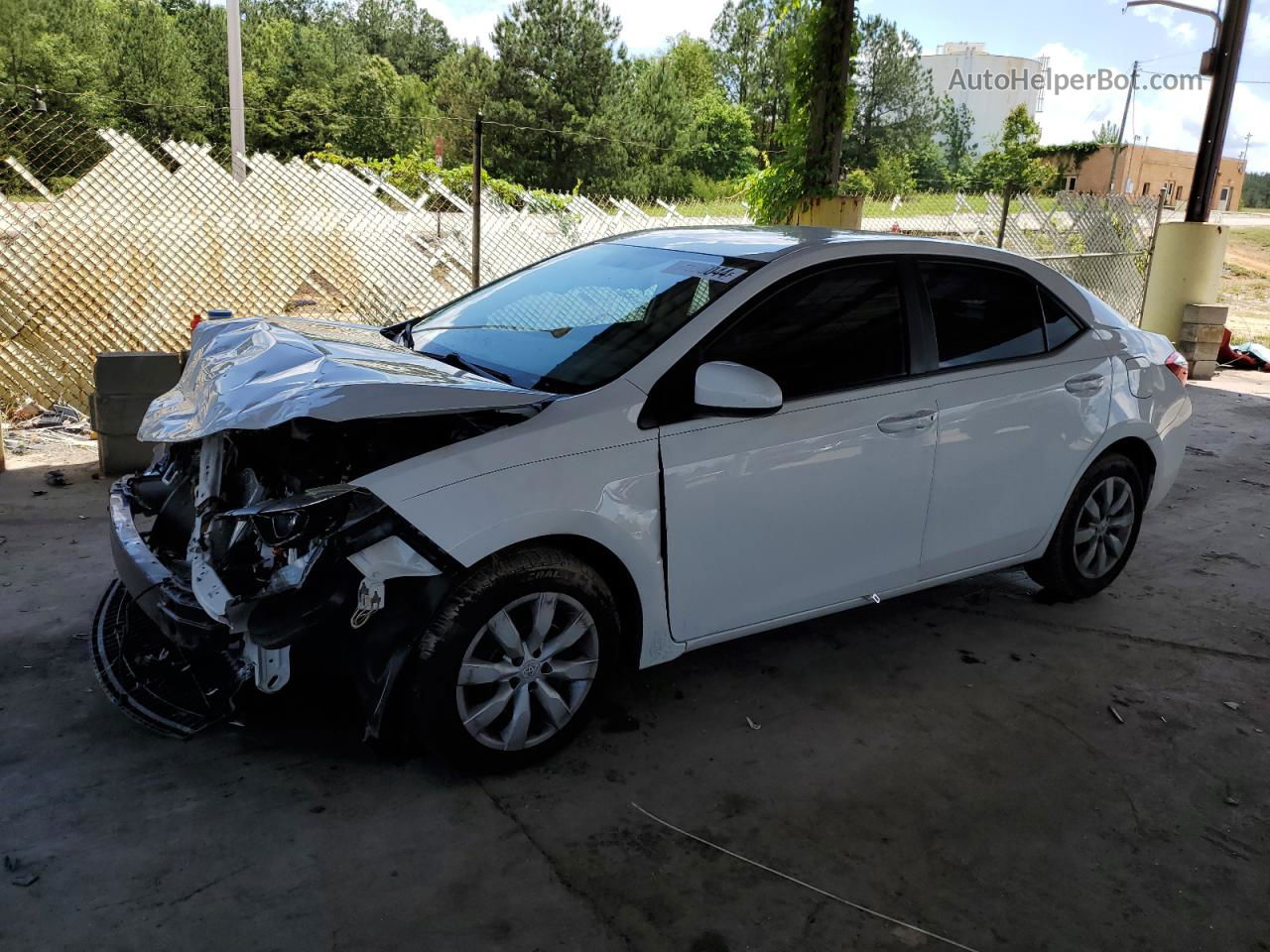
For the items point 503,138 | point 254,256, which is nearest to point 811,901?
point 254,256

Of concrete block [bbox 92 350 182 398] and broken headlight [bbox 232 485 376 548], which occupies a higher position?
broken headlight [bbox 232 485 376 548]

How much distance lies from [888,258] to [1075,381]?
3.66ft

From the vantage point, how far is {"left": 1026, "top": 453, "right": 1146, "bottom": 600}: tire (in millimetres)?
4781

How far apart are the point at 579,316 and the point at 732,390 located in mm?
845

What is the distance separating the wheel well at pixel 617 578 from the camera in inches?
128

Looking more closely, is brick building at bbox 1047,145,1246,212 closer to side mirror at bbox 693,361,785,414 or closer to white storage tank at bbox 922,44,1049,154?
white storage tank at bbox 922,44,1049,154

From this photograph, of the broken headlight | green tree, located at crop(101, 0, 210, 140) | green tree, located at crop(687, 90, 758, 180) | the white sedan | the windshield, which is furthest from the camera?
green tree, located at crop(687, 90, 758, 180)

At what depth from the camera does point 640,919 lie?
9.05 ft

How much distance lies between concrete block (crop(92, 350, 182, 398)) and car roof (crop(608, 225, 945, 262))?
3.42 metres

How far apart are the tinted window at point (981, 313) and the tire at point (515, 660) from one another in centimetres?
179

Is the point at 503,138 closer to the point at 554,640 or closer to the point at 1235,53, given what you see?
the point at 1235,53

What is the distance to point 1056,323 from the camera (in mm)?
4547

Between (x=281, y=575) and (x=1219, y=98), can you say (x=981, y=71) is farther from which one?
(x=281, y=575)

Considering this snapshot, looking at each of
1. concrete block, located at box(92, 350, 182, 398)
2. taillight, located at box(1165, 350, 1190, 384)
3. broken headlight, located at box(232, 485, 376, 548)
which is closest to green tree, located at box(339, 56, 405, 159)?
concrete block, located at box(92, 350, 182, 398)
